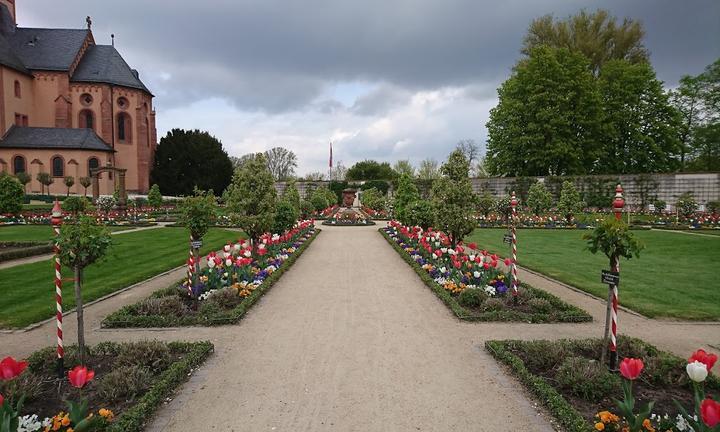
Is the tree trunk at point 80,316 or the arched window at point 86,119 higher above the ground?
the arched window at point 86,119

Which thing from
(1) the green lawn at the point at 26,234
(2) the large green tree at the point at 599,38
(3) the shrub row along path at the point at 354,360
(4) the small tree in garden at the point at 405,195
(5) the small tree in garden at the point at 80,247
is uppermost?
(2) the large green tree at the point at 599,38

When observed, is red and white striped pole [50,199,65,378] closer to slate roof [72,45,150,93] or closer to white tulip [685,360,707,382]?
white tulip [685,360,707,382]

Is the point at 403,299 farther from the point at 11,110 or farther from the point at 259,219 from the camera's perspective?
the point at 11,110

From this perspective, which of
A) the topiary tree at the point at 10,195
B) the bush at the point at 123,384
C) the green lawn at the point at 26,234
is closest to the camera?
the bush at the point at 123,384

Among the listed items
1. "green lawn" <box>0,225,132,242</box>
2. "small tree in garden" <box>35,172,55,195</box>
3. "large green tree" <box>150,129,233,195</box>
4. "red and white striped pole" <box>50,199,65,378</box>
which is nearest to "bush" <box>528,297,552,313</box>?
"red and white striped pole" <box>50,199,65,378</box>

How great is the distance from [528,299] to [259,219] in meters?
7.59

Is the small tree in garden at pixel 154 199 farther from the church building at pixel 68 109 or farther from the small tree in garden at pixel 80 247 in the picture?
the small tree in garden at pixel 80 247

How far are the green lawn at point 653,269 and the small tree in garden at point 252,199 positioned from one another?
26.3ft

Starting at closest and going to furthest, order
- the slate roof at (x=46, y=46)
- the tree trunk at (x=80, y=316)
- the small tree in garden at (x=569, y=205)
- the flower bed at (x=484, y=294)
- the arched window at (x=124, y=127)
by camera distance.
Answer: the tree trunk at (x=80, y=316) < the flower bed at (x=484, y=294) < the small tree in garden at (x=569, y=205) < the slate roof at (x=46, y=46) < the arched window at (x=124, y=127)

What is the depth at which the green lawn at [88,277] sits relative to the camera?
7.77 metres

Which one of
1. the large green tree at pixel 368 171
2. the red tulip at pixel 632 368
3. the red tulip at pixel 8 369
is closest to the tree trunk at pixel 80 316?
the red tulip at pixel 8 369

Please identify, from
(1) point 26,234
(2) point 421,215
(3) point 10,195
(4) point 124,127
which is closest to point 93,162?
(4) point 124,127

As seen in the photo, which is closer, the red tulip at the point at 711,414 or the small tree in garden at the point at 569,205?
the red tulip at the point at 711,414

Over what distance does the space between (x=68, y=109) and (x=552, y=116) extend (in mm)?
51774
